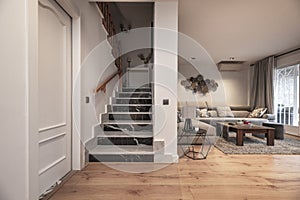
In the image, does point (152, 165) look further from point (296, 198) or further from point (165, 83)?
point (296, 198)

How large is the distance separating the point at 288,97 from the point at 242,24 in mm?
3908

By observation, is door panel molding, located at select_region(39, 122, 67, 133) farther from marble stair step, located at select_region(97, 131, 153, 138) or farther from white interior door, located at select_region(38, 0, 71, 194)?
marble stair step, located at select_region(97, 131, 153, 138)

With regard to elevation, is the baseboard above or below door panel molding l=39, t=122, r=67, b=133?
below

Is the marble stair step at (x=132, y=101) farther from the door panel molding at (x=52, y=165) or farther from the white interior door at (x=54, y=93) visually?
the door panel molding at (x=52, y=165)

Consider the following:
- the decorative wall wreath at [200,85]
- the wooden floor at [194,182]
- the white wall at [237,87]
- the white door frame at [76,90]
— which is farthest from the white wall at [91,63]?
the white wall at [237,87]

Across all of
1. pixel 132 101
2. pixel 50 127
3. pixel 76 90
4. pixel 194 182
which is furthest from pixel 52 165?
pixel 132 101

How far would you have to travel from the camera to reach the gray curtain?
8.24 metres

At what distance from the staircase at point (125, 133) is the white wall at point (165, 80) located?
1.00ft

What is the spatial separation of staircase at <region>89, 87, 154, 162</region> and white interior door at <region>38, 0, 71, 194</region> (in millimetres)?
762

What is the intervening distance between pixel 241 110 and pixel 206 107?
1364 mm

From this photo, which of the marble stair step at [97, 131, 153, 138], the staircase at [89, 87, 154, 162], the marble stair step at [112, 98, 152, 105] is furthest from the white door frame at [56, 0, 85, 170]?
the marble stair step at [112, 98, 152, 105]

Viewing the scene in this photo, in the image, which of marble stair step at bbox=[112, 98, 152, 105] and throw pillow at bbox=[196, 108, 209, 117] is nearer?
marble stair step at bbox=[112, 98, 152, 105]

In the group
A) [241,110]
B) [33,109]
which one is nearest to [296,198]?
[33,109]

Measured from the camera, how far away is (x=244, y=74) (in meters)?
10.2
